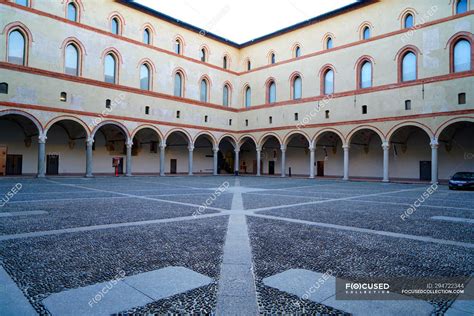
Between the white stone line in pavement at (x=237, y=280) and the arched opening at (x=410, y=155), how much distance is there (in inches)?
1019

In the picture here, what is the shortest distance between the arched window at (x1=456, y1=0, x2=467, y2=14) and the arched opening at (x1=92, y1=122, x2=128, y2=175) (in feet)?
98.5

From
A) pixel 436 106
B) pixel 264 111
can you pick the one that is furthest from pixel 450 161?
pixel 264 111

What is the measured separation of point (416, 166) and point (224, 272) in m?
29.7

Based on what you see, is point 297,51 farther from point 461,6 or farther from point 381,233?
point 381,233

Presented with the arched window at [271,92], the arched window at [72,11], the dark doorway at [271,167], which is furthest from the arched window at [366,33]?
the arched window at [72,11]

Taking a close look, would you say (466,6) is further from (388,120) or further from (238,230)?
(238,230)

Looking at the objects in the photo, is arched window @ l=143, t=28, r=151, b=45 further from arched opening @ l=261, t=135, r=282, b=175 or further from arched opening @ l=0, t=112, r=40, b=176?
arched opening @ l=261, t=135, r=282, b=175

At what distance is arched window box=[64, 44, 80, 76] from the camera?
24.8 m

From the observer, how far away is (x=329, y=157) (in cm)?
3447

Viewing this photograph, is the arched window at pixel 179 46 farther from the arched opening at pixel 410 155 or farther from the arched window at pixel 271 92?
the arched opening at pixel 410 155

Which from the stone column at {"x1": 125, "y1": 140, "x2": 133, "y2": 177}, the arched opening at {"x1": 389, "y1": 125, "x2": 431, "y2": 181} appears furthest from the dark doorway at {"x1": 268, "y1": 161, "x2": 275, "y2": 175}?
the stone column at {"x1": 125, "y1": 140, "x2": 133, "y2": 177}

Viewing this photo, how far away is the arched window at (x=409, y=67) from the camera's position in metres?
A: 24.7

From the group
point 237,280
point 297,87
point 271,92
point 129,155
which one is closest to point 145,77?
point 129,155

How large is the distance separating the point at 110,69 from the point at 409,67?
1011 inches
